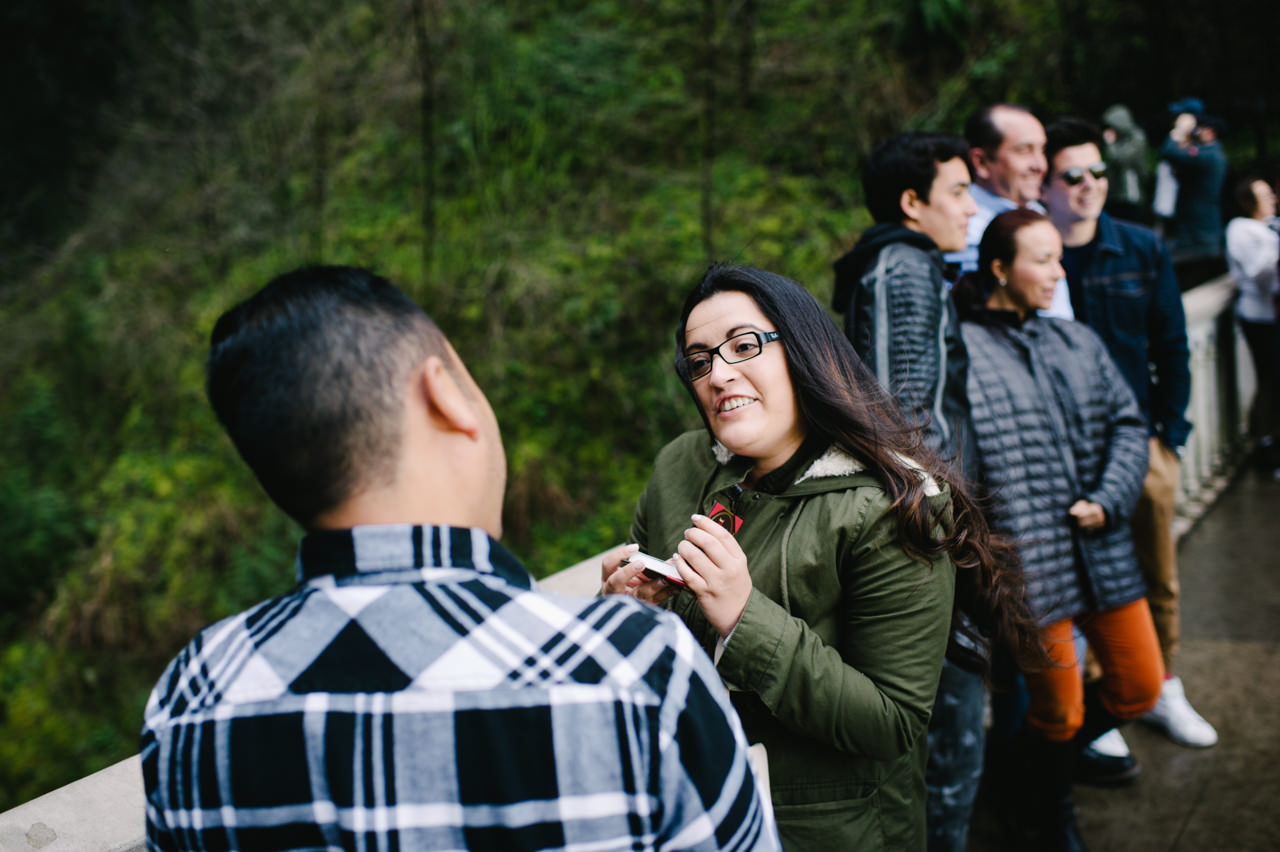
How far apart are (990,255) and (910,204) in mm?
297

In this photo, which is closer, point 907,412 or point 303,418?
point 303,418

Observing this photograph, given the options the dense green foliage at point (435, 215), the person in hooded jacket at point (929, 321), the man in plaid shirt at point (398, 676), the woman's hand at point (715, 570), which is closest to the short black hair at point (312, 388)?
the man in plaid shirt at point (398, 676)

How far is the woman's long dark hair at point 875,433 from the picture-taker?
1679 mm

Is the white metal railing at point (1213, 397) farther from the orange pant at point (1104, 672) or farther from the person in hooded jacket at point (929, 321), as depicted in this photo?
the person in hooded jacket at point (929, 321)

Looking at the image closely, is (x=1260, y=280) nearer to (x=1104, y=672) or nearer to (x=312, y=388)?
(x=1104, y=672)

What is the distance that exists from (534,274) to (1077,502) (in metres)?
7.35

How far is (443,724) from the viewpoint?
85cm

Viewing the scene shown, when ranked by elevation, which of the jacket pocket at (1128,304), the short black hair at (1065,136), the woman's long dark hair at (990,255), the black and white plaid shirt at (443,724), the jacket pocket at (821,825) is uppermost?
the short black hair at (1065,136)

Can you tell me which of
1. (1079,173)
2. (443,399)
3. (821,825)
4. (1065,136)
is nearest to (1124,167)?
(1065,136)

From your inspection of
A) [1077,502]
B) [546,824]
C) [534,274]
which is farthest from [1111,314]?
[534,274]

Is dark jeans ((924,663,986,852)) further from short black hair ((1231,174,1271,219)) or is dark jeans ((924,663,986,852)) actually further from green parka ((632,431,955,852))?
short black hair ((1231,174,1271,219))

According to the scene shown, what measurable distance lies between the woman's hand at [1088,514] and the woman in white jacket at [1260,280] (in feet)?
12.2

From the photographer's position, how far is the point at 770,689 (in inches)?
58.9

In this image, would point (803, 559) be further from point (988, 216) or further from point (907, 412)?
point (988, 216)
